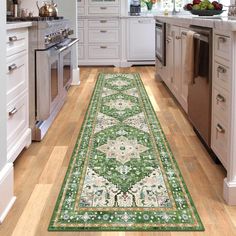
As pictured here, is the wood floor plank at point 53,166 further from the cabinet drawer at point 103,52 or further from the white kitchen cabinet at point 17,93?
the cabinet drawer at point 103,52

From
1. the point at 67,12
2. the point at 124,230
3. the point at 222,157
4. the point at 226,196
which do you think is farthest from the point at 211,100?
the point at 67,12

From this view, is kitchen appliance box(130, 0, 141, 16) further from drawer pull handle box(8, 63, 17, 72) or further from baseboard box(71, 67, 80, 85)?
drawer pull handle box(8, 63, 17, 72)

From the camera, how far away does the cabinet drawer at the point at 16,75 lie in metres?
2.44

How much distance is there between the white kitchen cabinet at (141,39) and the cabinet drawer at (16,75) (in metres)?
5.14

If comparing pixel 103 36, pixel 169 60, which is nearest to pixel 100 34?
pixel 103 36

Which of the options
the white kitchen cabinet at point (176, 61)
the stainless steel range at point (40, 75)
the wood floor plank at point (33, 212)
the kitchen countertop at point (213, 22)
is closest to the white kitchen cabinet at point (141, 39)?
the white kitchen cabinet at point (176, 61)

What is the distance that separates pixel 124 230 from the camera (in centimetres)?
176

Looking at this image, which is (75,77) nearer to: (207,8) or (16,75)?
(207,8)

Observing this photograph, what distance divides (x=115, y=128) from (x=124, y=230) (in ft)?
5.81

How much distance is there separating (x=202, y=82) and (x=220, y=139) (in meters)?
0.57

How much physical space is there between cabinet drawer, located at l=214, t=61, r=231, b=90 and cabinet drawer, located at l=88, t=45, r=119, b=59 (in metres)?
5.66

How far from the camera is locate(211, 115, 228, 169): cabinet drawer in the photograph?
7.21 ft

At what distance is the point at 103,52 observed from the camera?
7992mm

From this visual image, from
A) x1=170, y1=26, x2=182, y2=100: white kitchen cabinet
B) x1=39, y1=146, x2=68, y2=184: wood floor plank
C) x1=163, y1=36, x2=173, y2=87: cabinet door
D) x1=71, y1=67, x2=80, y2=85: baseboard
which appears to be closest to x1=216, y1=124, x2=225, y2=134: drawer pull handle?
x1=39, y1=146, x2=68, y2=184: wood floor plank
